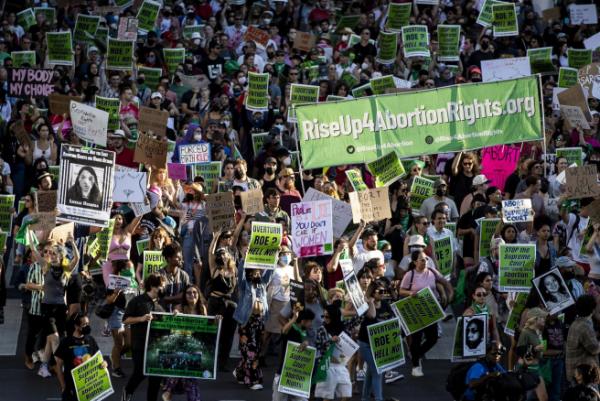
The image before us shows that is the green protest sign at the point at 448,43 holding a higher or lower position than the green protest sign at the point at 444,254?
higher

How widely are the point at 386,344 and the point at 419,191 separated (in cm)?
447

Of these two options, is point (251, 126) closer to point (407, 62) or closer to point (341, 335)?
point (407, 62)

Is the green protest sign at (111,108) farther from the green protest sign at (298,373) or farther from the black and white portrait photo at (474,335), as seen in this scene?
the black and white portrait photo at (474,335)

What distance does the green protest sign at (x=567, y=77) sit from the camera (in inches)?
1097

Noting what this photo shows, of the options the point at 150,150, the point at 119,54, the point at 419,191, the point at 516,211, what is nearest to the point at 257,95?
the point at 119,54

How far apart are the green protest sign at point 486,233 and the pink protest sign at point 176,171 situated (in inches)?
167

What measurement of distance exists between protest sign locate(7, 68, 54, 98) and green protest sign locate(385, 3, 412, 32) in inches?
284

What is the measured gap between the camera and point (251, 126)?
87.4ft

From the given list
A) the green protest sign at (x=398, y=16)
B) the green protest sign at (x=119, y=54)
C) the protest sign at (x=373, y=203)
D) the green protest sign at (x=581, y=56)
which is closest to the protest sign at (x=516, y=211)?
the protest sign at (x=373, y=203)

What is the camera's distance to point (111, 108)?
24984 mm

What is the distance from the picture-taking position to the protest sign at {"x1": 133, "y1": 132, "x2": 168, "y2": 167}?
2259 centimetres

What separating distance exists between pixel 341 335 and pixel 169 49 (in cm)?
1096

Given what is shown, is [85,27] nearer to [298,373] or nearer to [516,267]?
[516,267]

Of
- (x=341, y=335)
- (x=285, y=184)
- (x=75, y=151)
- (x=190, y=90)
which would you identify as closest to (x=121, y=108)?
(x=190, y=90)
